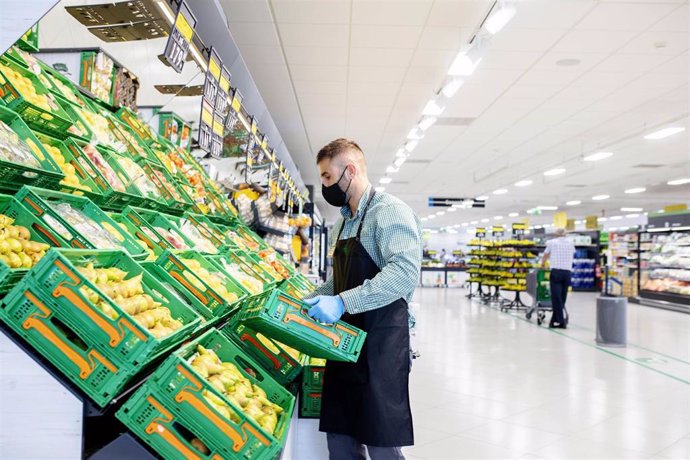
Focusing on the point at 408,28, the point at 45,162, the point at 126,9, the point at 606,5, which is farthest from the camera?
the point at 408,28

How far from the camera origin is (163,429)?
181 centimetres

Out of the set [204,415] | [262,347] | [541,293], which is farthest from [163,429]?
[541,293]

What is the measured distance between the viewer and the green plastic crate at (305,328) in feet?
7.31

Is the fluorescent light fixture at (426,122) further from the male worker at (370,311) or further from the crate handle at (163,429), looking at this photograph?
the crate handle at (163,429)

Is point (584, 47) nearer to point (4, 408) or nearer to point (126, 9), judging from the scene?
point (126, 9)

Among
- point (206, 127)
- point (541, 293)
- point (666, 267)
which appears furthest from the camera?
point (666, 267)

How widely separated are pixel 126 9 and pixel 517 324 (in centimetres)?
1041

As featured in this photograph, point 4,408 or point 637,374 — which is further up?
point 4,408

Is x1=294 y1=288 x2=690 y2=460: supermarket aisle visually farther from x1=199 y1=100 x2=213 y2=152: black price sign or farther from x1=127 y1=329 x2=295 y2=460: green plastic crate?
x1=199 y1=100 x2=213 y2=152: black price sign

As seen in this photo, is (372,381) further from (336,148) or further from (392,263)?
(336,148)

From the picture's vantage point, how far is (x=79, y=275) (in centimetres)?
175

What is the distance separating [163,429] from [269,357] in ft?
3.97

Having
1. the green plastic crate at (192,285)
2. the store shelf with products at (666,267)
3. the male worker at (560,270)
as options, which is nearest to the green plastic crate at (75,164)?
the green plastic crate at (192,285)

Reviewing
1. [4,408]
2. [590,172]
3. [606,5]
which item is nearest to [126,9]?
[4,408]
